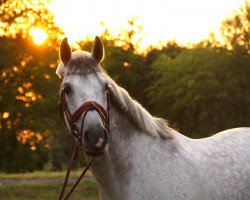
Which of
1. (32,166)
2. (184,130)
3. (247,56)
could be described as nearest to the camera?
(247,56)

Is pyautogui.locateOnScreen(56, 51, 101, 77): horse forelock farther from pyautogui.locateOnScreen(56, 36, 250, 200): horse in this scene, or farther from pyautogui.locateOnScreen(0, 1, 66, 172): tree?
pyautogui.locateOnScreen(0, 1, 66, 172): tree

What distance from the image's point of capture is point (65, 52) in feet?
16.8

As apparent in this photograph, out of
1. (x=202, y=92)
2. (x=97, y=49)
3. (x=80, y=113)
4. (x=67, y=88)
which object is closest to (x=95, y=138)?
(x=80, y=113)

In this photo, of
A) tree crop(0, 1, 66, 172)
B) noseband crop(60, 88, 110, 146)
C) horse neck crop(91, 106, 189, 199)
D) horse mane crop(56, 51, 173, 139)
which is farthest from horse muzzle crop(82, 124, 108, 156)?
tree crop(0, 1, 66, 172)

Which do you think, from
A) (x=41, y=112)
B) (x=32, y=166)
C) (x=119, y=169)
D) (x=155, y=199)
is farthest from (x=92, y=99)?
(x=32, y=166)

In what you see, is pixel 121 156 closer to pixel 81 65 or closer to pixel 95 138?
pixel 95 138

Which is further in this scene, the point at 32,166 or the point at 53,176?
the point at 32,166

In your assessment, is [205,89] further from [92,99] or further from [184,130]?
[92,99]

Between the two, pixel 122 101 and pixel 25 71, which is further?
pixel 25 71

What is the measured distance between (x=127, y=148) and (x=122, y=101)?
1.49 ft

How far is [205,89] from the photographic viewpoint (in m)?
37.7

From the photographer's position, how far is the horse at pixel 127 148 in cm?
479

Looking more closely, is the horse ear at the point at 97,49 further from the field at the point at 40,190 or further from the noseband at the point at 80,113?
the field at the point at 40,190

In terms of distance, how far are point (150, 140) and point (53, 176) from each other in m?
19.2
